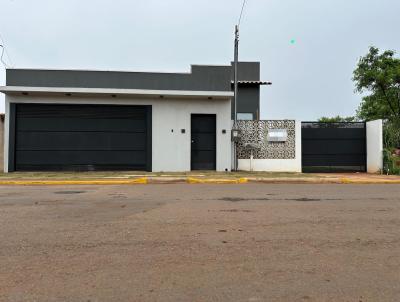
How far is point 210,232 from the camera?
251 inches

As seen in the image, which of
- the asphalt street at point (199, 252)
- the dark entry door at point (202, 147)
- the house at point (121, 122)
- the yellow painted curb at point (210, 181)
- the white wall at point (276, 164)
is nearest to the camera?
the asphalt street at point (199, 252)

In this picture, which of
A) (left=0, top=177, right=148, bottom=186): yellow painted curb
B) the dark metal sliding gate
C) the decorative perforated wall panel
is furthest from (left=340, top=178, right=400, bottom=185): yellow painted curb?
(left=0, top=177, right=148, bottom=186): yellow painted curb

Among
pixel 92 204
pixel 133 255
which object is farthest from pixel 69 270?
pixel 92 204

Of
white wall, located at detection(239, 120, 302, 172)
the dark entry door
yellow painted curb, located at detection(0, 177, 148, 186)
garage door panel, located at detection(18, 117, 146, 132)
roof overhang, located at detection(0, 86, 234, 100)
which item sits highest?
roof overhang, located at detection(0, 86, 234, 100)

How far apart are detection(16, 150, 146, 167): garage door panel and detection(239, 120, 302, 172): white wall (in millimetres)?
5292

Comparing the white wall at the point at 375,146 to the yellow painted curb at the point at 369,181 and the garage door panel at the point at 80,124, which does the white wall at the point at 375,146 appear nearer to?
the yellow painted curb at the point at 369,181

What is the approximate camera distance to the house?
19672 mm

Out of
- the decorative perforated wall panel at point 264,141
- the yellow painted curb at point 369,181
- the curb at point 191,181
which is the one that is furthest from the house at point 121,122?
the yellow painted curb at point 369,181

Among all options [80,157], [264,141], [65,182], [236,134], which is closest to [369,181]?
[264,141]

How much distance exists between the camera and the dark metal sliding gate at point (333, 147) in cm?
2170

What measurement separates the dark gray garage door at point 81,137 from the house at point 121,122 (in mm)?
46

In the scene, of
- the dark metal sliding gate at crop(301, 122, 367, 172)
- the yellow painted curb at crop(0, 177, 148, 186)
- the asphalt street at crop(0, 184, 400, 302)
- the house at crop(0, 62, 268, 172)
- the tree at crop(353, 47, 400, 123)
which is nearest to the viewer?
the asphalt street at crop(0, 184, 400, 302)

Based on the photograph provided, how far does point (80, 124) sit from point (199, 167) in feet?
21.1

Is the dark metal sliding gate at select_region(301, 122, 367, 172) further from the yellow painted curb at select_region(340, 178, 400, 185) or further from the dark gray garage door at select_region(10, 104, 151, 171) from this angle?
the dark gray garage door at select_region(10, 104, 151, 171)
